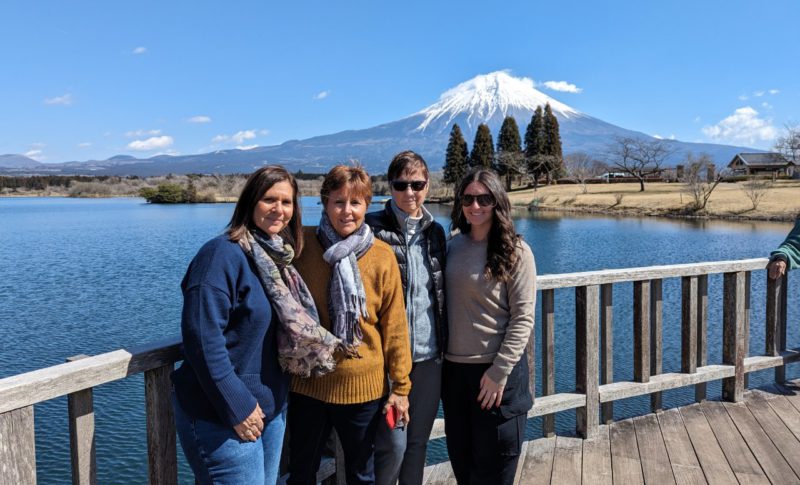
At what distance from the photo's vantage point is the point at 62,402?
747cm

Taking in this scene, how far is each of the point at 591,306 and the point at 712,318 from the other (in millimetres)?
9657

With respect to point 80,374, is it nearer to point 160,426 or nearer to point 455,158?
point 160,426

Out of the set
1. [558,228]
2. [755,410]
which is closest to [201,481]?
[755,410]

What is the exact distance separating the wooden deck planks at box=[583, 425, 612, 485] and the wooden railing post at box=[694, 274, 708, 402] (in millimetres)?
844

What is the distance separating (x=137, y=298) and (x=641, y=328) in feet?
44.9

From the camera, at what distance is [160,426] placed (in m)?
1.98

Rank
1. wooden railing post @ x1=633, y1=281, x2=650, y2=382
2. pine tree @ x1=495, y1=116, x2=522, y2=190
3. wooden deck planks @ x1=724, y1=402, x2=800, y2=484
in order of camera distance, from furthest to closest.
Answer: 1. pine tree @ x1=495, y1=116, x2=522, y2=190
2. wooden railing post @ x1=633, y1=281, x2=650, y2=382
3. wooden deck planks @ x1=724, y1=402, x2=800, y2=484

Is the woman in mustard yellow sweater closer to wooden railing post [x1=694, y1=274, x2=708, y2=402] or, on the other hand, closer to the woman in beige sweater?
the woman in beige sweater

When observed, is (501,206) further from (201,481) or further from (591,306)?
(201,481)

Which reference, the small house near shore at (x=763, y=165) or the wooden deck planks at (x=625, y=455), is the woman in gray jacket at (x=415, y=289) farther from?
the small house near shore at (x=763, y=165)

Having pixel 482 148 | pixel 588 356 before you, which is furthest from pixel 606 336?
pixel 482 148

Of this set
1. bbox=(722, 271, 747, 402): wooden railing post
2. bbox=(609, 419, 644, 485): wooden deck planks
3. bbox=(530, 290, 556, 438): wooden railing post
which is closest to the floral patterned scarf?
bbox=(530, 290, 556, 438): wooden railing post

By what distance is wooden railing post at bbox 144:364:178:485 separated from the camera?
1960 millimetres

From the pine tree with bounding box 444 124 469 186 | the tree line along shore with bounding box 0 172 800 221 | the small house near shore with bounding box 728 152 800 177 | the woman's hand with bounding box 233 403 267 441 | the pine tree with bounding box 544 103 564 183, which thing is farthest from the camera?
the pine tree with bounding box 544 103 564 183
